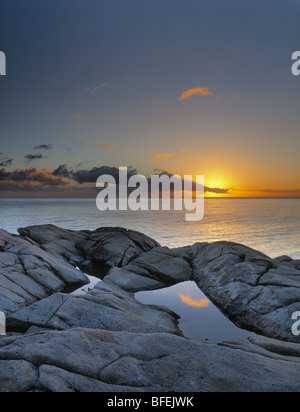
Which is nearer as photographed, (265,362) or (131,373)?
(131,373)

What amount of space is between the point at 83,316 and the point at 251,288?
8.74 m

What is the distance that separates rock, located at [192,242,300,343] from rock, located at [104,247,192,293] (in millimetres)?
1607

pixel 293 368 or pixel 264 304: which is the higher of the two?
pixel 293 368

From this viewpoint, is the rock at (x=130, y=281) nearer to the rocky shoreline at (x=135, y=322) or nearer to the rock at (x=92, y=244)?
the rocky shoreline at (x=135, y=322)

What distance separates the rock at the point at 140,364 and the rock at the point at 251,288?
201 inches

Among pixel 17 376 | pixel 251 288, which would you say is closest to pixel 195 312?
pixel 251 288

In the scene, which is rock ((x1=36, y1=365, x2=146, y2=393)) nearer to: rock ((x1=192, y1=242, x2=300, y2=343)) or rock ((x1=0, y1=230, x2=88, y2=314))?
rock ((x1=0, y1=230, x2=88, y2=314))

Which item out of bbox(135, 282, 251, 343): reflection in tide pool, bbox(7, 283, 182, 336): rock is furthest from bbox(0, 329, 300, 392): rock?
bbox(135, 282, 251, 343): reflection in tide pool

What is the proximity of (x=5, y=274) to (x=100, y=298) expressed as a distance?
723cm

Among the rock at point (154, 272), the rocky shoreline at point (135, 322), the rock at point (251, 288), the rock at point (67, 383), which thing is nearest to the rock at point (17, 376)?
the rocky shoreline at point (135, 322)
